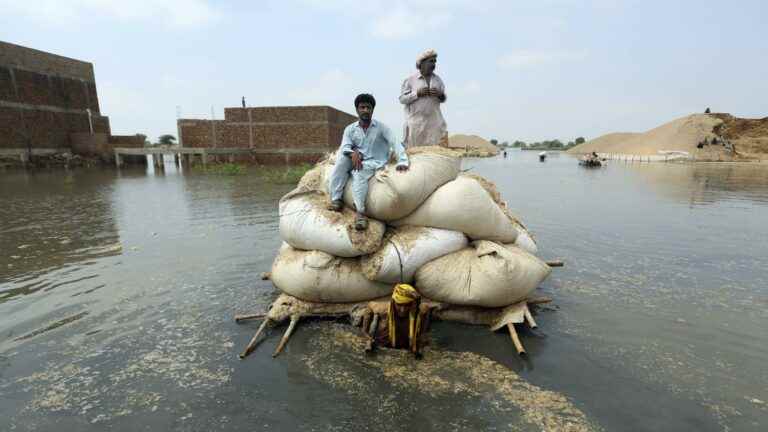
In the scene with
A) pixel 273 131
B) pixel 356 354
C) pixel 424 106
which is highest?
pixel 273 131

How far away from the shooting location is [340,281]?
3.79 meters

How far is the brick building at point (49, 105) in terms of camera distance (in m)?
24.0

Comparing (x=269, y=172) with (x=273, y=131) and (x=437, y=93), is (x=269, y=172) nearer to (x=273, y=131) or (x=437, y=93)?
(x=273, y=131)

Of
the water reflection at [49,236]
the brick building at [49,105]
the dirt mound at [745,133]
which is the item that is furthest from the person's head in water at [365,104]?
the dirt mound at [745,133]

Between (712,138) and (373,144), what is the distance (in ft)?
180

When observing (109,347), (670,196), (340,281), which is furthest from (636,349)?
(670,196)

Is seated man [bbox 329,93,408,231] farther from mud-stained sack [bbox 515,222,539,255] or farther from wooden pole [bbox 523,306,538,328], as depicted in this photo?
wooden pole [bbox 523,306,538,328]

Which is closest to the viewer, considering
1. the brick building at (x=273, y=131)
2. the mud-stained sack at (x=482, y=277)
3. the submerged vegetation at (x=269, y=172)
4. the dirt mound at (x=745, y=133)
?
the mud-stained sack at (x=482, y=277)

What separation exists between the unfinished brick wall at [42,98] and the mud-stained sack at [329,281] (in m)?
30.2

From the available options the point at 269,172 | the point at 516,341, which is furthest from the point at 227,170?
the point at 516,341

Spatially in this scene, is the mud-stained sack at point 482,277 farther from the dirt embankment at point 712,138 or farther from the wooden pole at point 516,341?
the dirt embankment at point 712,138

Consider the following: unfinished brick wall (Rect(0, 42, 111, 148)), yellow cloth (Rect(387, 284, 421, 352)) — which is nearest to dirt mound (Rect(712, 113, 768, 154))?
yellow cloth (Rect(387, 284, 421, 352))

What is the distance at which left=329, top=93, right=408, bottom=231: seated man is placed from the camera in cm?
377

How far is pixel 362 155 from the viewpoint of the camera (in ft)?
12.9
